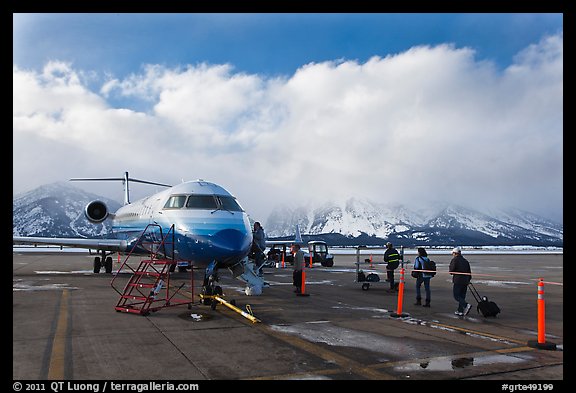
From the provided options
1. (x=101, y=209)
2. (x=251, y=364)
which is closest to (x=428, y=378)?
(x=251, y=364)

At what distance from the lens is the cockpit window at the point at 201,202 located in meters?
13.3

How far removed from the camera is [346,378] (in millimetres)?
5492

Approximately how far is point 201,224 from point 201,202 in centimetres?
134

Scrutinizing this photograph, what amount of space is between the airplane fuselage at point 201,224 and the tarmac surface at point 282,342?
1.50m

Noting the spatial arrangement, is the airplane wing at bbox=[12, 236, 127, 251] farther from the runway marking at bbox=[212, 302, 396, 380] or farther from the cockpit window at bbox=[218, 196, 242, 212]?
the runway marking at bbox=[212, 302, 396, 380]

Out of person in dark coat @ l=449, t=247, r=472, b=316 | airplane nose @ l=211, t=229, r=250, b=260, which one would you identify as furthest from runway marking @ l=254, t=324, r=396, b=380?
person in dark coat @ l=449, t=247, r=472, b=316

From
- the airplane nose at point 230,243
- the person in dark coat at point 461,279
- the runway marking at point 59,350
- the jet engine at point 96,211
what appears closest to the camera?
the runway marking at point 59,350

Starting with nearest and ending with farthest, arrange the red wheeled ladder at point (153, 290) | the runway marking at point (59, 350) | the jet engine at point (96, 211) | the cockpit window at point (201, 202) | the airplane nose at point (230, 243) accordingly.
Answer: the runway marking at point (59, 350) → the red wheeled ladder at point (153, 290) → the airplane nose at point (230, 243) → the cockpit window at point (201, 202) → the jet engine at point (96, 211)

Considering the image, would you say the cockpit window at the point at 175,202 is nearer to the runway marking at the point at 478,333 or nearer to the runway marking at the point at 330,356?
the runway marking at the point at 330,356

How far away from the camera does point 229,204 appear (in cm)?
1361

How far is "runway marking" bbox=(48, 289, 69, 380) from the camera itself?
221 inches

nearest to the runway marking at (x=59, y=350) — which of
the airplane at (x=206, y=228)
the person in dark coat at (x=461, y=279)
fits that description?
the airplane at (x=206, y=228)
